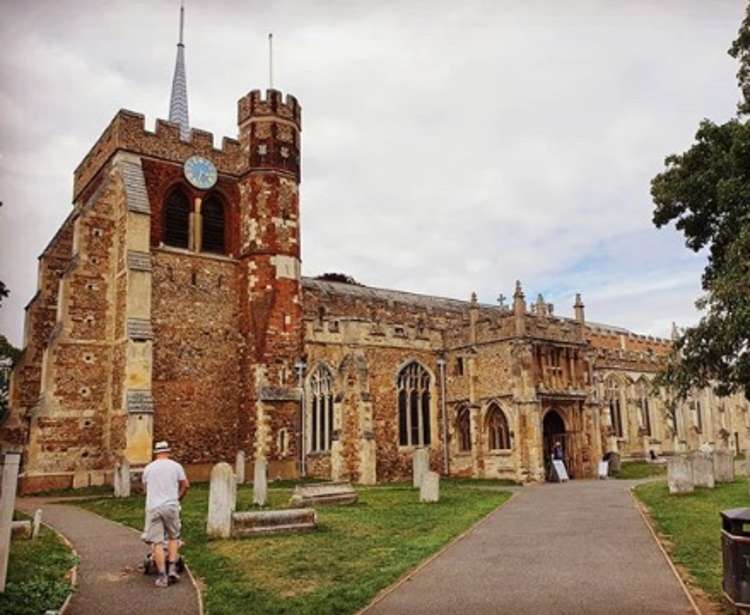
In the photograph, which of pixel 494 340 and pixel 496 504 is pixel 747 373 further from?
pixel 494 340

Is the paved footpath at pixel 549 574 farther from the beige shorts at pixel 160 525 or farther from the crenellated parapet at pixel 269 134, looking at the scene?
the crenellated parapet at pixel 269 134

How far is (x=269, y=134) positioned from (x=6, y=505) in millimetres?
22348

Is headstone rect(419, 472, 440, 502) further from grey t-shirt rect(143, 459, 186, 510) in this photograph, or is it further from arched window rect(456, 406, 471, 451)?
arched window rect(456, 406, 471, 451)

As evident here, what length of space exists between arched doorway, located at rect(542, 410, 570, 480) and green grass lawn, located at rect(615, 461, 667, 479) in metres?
2.68

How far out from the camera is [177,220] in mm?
26484

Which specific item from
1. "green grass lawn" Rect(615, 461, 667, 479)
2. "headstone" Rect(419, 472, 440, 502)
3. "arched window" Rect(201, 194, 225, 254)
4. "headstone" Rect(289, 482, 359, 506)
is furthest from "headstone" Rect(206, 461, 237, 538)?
"green grass lawn" Rect(615, 461, 667, 479)

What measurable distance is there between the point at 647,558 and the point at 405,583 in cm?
352

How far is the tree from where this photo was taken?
492 inches

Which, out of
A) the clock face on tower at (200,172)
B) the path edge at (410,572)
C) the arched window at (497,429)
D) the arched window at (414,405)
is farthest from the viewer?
the arched window at (414,405)

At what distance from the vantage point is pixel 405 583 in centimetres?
785

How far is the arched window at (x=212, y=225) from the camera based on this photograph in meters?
27.0

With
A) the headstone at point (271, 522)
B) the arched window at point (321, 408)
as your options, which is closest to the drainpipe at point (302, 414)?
the arched window at point (321, 408)

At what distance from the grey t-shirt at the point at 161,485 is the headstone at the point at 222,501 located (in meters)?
2.42

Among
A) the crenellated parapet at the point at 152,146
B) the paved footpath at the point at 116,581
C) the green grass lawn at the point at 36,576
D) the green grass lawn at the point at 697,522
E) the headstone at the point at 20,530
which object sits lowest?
the green grass lawn at the point at 697,522
